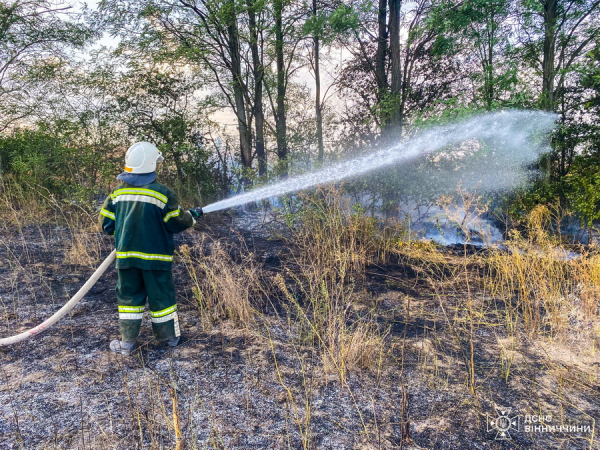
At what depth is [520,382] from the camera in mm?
2828

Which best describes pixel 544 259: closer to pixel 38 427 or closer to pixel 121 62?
pixel 38 427

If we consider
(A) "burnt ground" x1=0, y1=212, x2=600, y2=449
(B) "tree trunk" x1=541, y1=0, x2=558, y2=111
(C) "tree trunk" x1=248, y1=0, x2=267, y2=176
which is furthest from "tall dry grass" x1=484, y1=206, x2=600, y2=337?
(C) "tree trunk" x1=248, y1=0, x2=267, y2=176

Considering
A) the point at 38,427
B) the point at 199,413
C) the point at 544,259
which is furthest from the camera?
the point at 544,259

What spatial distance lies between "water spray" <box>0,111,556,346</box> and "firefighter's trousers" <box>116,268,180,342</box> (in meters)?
3.32

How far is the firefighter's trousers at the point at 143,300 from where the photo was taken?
318 cm

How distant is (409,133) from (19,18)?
881 centimetres

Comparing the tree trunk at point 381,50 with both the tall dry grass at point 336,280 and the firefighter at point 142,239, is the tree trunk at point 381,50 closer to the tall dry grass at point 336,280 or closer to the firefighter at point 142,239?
the tall dry grass at point 336,280

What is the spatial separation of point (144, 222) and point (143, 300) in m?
0.66

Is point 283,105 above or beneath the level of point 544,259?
above

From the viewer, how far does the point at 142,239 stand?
10.2ft

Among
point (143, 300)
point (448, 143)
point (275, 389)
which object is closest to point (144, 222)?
point (143, 300)

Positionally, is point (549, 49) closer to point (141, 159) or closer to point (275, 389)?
point (141, 159)

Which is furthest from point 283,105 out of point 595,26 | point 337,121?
point 595,26

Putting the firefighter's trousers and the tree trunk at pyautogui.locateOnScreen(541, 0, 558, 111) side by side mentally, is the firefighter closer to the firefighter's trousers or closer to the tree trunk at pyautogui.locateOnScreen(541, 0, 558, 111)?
the firefighter's trousers
